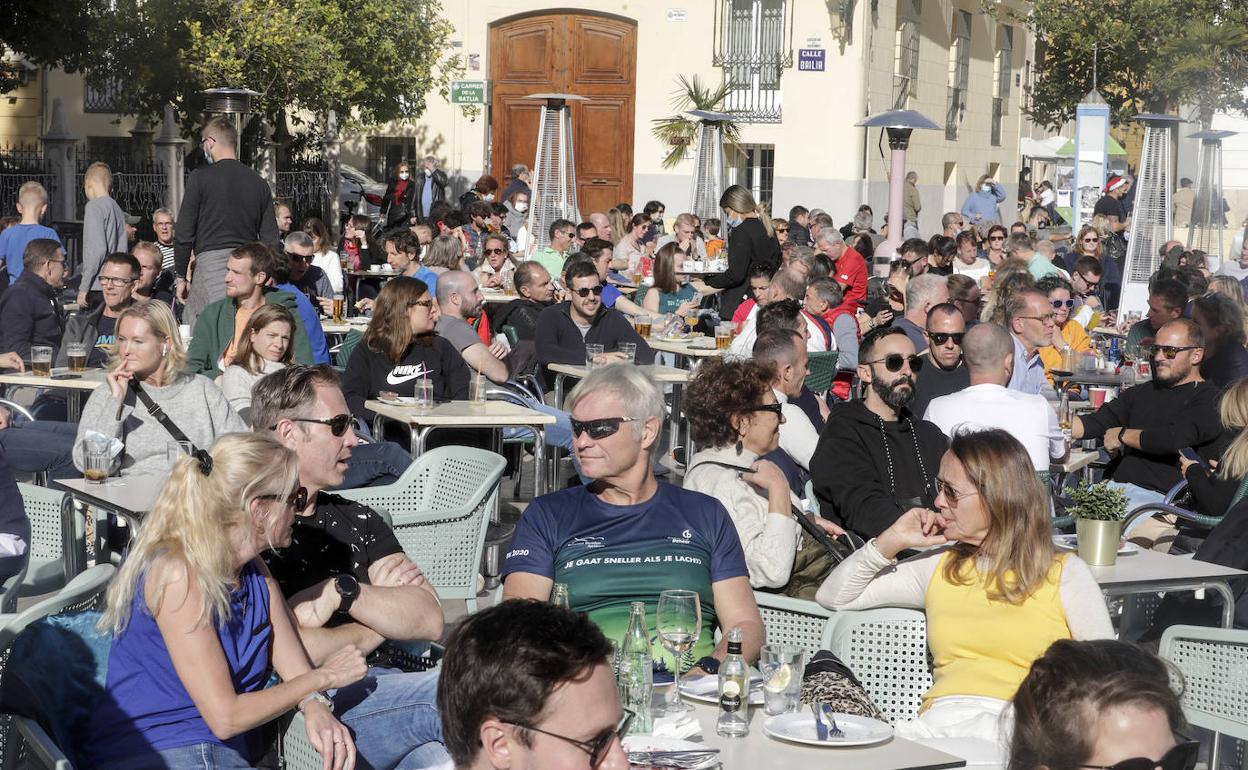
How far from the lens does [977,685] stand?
4176mm

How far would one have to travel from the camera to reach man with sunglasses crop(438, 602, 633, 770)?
7.80 feet

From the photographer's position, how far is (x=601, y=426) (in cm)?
460

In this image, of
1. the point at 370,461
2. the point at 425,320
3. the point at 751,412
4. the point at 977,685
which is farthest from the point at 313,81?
the point at 977,685

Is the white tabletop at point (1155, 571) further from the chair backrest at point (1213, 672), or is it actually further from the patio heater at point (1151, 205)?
the patio heater at point (1151, 205)

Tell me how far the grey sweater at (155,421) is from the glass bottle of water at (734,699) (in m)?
3.25

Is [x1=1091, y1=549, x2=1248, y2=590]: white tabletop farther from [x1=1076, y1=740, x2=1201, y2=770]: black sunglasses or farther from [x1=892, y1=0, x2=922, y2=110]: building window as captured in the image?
[x1=892, y1=0, x2=922, y2=110]: building window

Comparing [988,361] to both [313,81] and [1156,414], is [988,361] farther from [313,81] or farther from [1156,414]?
[313,81]

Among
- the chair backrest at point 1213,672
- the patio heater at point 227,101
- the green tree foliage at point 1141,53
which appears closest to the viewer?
the chair backrest at point 1213,672

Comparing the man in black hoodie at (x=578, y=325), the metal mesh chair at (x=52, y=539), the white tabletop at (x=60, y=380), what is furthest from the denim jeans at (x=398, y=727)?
the man in black hoodie at (x=578, y=325)

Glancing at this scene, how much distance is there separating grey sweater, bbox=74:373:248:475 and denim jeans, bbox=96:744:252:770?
2.85 m

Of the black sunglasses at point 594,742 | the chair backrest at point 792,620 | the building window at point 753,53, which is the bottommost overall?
the chair backrest at point 792,620

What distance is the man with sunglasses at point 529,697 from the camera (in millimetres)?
2379

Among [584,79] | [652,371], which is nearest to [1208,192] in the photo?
[584,79]

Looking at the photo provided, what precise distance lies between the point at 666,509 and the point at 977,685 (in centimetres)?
99
